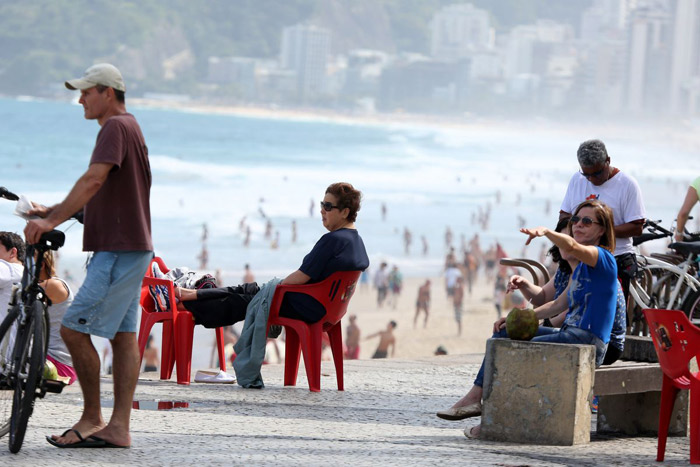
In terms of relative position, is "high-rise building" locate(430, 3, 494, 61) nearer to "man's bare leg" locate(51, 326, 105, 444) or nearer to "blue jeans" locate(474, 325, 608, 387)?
"blue jeans" locate(474, 325, 608, 387)

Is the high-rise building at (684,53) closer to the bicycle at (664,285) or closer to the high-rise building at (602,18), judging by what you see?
the high-rise building at (602,18)

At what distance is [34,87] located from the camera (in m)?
105

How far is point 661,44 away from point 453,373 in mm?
129403

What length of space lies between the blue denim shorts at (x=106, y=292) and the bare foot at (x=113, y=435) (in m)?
0.37

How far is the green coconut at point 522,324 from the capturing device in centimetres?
497

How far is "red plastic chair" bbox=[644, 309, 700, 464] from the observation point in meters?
4.53

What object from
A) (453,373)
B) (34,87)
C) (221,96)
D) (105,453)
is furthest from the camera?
(221,96)

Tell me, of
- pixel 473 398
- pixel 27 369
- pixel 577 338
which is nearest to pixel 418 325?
pixel 473 398

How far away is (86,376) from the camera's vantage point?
4.50m

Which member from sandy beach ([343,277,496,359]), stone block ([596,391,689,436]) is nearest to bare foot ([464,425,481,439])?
stone block ([596,391,689,436])

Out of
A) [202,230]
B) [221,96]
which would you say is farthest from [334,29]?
[202,230]

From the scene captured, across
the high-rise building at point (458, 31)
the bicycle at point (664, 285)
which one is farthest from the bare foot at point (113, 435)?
the high-rise building at point (458, 31)

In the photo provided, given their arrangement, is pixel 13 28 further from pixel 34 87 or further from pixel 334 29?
pixel 334 29

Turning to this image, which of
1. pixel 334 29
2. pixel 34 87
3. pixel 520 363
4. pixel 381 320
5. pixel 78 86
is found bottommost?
pixel 381 320
